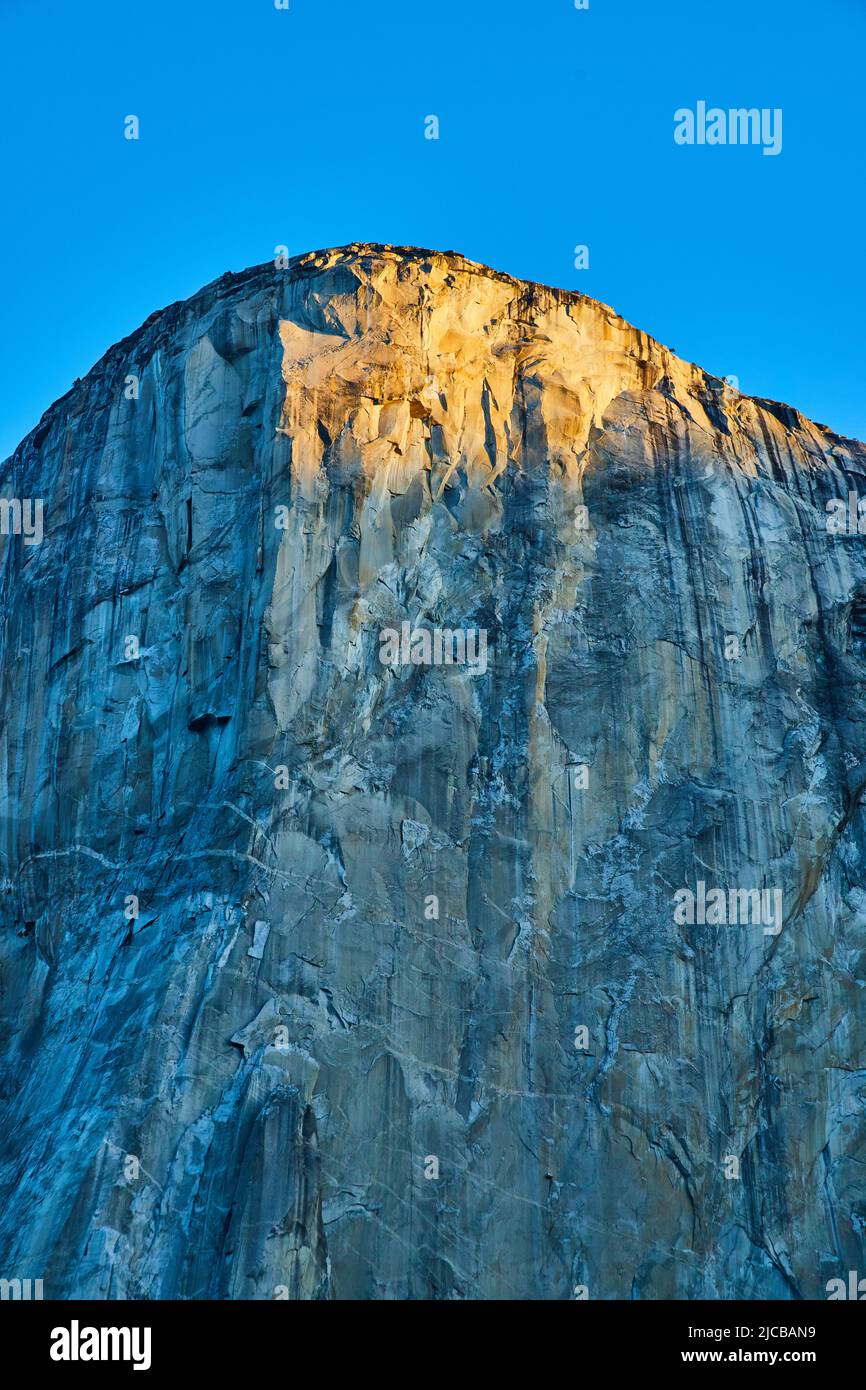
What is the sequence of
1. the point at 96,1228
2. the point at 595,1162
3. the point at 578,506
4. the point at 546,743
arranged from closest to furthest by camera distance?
the point at 96,1228 → the point at 595,1162 → the point at 546,743 → the point at 578,506

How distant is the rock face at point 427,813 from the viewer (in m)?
47.4

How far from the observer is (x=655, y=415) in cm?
5978

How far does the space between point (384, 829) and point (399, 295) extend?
15957 mm

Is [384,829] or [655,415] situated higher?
[655,415]

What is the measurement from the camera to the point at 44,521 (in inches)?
2389

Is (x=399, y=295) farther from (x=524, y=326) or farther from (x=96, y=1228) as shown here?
(x=96, y=1228)

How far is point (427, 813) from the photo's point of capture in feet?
170

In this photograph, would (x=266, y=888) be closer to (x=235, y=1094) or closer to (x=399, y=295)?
(x=235, y=1094)

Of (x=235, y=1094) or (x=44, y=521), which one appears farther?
(x=44, y=521)

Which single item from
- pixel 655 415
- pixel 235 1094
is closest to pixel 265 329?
pixel 655 415

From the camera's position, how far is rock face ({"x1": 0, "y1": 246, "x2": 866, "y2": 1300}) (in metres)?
47.4

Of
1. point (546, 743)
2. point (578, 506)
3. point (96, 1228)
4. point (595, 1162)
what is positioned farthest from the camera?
point (578, 506)

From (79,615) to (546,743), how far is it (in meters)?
13.7
